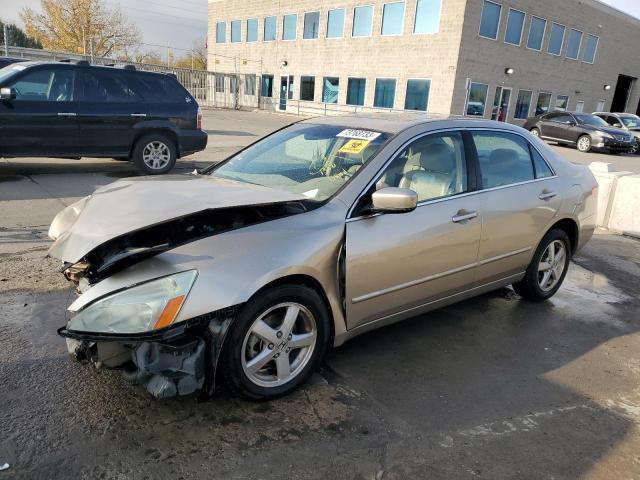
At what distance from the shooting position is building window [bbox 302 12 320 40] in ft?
108

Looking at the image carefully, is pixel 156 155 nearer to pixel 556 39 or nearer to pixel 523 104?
pixel 523 104

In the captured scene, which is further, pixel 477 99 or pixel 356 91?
pixel 356 91

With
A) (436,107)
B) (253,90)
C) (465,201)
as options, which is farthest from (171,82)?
(253,90)


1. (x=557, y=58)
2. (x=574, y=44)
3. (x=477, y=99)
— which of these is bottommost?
(x=477, y=99)

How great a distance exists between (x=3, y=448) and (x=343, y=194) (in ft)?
7.31

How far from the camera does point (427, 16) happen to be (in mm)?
26906

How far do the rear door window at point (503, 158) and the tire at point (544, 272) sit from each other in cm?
65

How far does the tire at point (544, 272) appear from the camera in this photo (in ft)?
15.2

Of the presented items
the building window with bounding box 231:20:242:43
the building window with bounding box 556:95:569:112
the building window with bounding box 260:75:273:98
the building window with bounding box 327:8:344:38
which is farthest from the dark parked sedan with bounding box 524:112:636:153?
the building window with bounding box 231:20:242:43

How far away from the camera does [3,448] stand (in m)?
2.45

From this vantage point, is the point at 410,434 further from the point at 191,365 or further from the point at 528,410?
the point at 191,365

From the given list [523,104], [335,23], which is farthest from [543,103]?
[335,23]

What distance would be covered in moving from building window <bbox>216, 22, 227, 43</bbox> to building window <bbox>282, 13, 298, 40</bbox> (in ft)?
26.9

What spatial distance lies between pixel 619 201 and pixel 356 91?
24.8 metres
